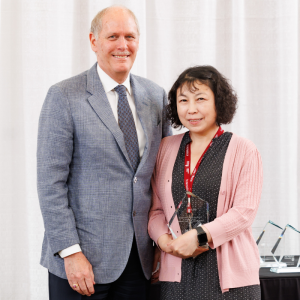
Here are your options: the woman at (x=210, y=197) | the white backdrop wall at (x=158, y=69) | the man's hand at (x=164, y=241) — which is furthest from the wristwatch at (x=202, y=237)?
the white backdrop wall at (x=158, y=69)

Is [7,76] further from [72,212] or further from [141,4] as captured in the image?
[72,212]

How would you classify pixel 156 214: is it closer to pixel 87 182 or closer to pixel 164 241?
pixel 164 241

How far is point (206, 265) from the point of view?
1.36 meters

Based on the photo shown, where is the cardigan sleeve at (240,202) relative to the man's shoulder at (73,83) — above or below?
below

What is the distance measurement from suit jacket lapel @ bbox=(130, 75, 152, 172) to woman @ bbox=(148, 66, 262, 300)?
0.12 meters

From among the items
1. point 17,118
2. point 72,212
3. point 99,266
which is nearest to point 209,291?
point 99,266

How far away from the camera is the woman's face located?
141 centimetres

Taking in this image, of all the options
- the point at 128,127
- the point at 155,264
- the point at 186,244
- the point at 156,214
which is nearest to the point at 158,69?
the point at 128,127

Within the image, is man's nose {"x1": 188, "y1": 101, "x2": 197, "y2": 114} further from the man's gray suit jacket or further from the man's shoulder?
the man's shoulder

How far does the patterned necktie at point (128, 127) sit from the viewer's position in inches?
57.0

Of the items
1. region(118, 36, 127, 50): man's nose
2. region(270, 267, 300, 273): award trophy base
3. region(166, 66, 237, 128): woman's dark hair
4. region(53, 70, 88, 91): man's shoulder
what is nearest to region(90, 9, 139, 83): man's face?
region(118, 36, 127, 50): man's nose

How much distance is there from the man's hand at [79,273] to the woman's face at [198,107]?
63cm

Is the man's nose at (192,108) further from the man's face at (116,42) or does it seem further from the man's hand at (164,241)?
the man's hand at (164,241)

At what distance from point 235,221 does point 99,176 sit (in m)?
0.51
